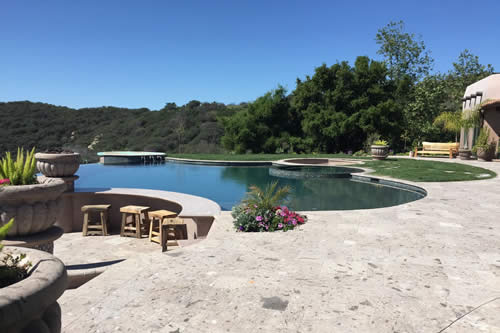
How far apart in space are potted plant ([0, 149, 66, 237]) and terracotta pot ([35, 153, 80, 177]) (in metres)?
3.39

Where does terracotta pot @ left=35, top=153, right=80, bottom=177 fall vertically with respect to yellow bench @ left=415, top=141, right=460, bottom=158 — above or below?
below

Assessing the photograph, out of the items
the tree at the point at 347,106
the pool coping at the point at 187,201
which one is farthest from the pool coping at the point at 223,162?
the pool coping at the point at 187,201

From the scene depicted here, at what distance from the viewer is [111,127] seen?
37.3 meters

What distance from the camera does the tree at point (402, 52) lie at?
1009 inches

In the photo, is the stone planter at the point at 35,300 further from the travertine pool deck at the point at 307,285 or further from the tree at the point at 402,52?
the tree at the point at 402,52

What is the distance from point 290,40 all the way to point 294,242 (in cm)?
2238

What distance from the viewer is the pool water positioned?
306 inches

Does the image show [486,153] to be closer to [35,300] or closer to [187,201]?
[187,201]

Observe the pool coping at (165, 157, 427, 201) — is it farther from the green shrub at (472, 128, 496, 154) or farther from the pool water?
the green shrub at (472, 128, 496, 154)

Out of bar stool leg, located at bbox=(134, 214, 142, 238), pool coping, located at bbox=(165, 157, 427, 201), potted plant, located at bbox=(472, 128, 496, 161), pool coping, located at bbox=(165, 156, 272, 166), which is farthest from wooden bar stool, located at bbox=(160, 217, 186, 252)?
potted plant, located at bbox=(472, 128, 496, 161)

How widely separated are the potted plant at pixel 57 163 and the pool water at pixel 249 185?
69 centimetres

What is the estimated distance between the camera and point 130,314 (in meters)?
2.18

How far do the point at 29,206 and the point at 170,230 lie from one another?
2283 mm

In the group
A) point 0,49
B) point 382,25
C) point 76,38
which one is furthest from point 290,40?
point 0,49
